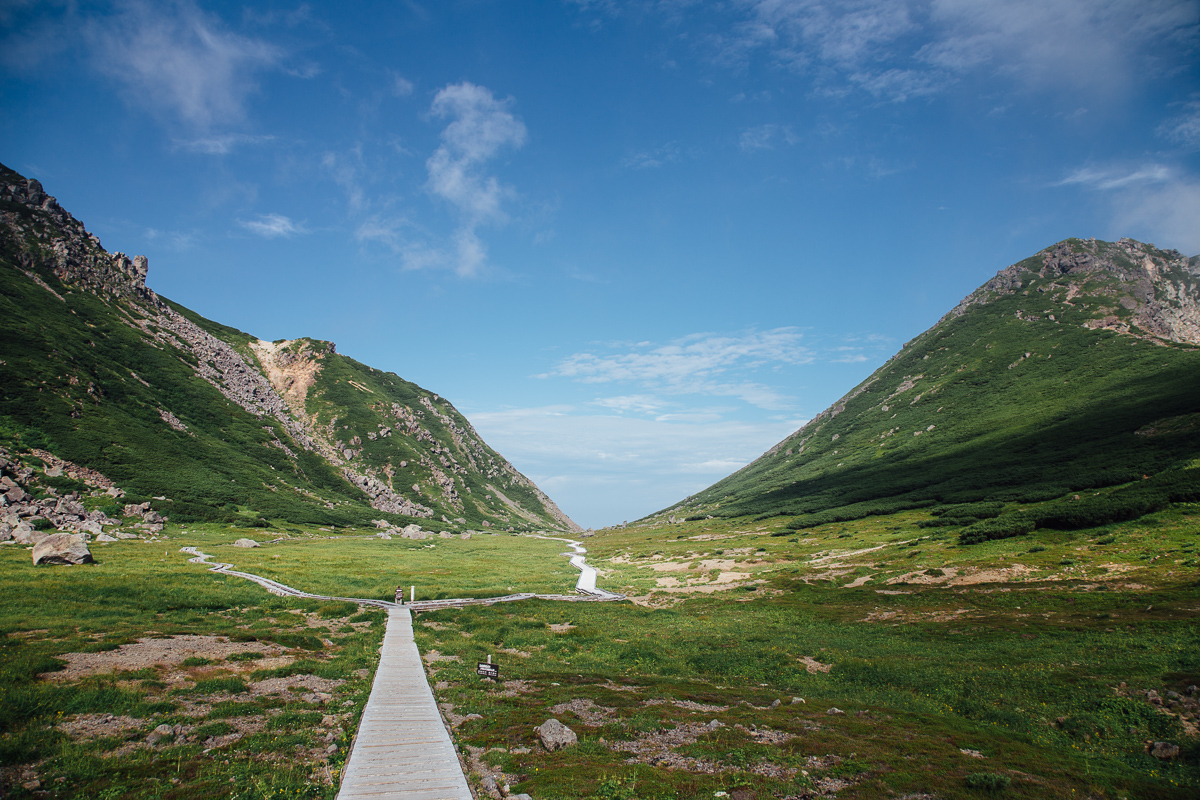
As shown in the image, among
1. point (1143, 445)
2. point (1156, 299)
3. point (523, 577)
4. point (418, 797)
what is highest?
point (1156, 299)

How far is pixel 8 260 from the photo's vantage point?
483 ft

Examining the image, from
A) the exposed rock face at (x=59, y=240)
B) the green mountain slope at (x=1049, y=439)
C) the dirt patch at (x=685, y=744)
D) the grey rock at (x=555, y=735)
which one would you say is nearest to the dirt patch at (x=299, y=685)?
the grey rock at (x=555, y=735)

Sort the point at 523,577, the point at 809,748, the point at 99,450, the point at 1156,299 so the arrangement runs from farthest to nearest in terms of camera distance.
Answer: the point at 1156,299, the point at 99,450, the point at 523,577, the point at 809,748

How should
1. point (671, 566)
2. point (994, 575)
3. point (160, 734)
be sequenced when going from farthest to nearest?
point (671, 566) < point (994, 575) < point (160, 734)

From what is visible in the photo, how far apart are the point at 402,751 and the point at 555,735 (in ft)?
17.3

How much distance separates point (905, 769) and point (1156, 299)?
945 feet

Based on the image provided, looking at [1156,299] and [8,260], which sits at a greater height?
[8,260]

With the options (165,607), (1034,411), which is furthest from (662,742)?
(1034,411)

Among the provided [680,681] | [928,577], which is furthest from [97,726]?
[928,577]

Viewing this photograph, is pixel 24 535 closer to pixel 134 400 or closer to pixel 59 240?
pixel 134 400

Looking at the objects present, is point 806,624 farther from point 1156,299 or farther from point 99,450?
point 1156,299

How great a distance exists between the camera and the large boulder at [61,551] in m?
48.5

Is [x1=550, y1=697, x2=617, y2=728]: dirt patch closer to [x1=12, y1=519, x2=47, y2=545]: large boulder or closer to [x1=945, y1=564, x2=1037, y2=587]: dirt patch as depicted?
[x1=945, y1=564, x2=1037, y2=587]: dirt patch

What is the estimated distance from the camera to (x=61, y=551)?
4956 cm
